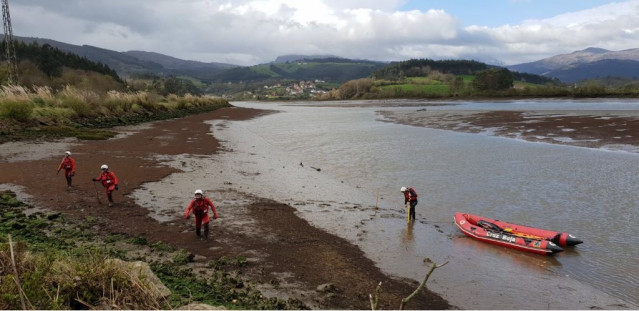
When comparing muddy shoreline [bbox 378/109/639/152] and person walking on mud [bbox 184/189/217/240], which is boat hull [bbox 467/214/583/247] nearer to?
person walking on mud [bbox 184/189/217/240]

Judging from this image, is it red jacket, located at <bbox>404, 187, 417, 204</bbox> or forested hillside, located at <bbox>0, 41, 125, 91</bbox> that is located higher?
forested hillside, located at <bbox>0, 41, 125, 91</bbox>

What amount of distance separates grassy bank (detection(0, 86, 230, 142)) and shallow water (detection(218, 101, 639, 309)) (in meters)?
15.0

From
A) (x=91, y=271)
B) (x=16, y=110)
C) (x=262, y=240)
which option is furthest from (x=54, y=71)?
(x=91, y=271)

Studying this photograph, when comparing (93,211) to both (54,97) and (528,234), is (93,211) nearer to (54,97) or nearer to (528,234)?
(528,234)

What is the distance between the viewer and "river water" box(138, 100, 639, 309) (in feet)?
29.5

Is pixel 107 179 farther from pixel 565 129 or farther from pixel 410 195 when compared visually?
pixel 565 129

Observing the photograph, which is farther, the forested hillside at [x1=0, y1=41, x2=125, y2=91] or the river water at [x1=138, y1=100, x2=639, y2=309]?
the forested hillside at [x1=0, y1=41, x2=125, y2=91]

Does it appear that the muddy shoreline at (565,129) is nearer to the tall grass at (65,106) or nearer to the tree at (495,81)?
the tall grass at (65,106)

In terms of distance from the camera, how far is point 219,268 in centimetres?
838

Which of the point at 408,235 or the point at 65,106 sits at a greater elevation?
the point at 65,106

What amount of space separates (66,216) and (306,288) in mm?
7471

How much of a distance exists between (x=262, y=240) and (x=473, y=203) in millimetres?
8905

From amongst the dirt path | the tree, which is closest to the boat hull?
the dirt path

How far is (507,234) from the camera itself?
1132cm
